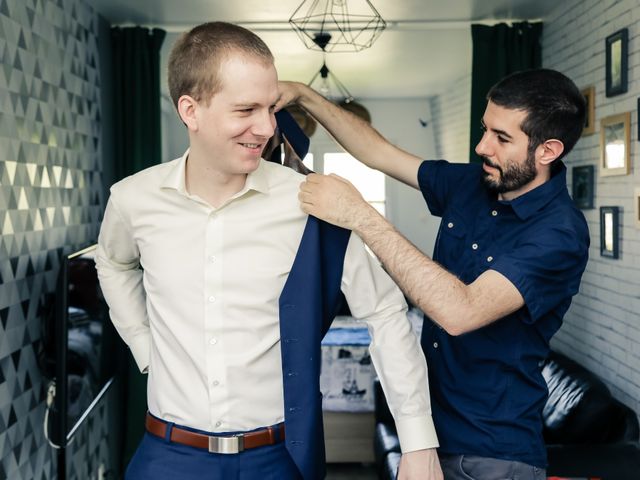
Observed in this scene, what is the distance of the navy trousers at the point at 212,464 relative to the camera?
146cm

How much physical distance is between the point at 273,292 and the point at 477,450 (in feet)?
2.38

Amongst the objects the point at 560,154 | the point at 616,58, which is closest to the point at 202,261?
the point at 560,154

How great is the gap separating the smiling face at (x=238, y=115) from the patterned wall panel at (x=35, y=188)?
1.57m

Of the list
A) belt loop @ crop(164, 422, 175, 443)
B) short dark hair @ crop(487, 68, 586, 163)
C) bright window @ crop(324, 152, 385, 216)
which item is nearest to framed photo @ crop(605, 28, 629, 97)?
short dark hair @ crop(487, 68, 586, 163)

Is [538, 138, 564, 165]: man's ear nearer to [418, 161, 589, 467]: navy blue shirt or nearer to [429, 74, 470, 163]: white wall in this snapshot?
[418, 161, 589, 467]: navy blue shirt

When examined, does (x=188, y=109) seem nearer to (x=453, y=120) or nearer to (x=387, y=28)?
(x=387, y=28)

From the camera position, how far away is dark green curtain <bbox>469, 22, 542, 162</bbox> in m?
4.32

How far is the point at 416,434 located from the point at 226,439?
1.38 ft

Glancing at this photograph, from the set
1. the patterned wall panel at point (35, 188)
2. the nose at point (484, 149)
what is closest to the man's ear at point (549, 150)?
the nose at point (484, 149)

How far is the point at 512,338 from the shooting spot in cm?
178

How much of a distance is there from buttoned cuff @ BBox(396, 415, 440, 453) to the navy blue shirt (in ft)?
0.99

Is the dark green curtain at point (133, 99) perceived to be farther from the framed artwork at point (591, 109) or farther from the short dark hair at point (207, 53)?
the short dark hair at point (207, 53)

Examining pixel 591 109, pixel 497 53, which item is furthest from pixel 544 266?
pixel 497 53

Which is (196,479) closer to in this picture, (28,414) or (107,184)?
(28,414)
